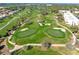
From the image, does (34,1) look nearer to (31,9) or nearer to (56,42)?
(31,9)

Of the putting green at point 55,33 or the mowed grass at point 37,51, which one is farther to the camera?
the putting green at point 55,33

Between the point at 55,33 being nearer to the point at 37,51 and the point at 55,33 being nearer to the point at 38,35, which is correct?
the point at 38,35

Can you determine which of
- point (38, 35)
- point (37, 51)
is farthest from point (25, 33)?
point (37, 51)

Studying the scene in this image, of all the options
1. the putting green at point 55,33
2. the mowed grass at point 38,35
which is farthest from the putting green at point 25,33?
the putting green at point 55,33

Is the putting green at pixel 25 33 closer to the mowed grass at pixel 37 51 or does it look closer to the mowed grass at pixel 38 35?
the mowed grass at pixel 38 35

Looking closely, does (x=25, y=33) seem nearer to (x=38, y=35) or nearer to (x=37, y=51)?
(x=38, y=35)

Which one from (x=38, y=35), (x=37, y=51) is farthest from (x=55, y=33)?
(x=37, y=51)

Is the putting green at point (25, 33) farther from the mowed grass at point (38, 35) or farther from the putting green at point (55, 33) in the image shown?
the putting green at point (55, 33)

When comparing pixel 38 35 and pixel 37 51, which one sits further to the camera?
pixel 38 35

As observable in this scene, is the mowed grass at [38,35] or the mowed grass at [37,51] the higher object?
the mowed grass at [38,35]

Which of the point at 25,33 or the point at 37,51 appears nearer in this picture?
the point at 37,51

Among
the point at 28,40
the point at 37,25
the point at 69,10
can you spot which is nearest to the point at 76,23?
the point at 69,10
